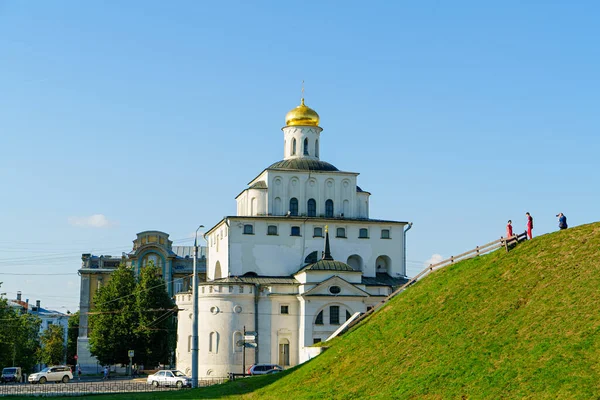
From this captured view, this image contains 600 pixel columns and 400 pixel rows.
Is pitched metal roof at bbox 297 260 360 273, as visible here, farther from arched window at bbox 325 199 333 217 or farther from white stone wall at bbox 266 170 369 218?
arched window at bbox 325 199 333 217

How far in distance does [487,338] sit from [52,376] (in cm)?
4482

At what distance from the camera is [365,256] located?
6881 centimetres

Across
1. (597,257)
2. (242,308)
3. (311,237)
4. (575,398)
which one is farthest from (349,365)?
(311,237)

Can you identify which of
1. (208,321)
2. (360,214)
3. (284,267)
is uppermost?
(360,214)

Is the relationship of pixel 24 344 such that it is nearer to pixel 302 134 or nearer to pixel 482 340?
pixel 302 134

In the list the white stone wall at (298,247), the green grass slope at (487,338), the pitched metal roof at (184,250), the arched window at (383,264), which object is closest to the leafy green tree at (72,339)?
the pitched metal roof at (184,250)

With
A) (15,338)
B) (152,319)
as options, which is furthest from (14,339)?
(152,319)

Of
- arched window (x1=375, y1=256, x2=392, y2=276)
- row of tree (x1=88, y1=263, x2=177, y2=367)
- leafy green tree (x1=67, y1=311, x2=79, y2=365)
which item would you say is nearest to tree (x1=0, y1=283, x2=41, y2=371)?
row of tree (x1=88, y1=263, x2=177, y2=367)

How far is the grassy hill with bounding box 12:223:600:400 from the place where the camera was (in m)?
24.9

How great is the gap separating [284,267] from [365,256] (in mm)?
7222

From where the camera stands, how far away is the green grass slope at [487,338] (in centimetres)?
2488

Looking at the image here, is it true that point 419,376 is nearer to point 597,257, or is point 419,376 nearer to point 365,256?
point 597,257

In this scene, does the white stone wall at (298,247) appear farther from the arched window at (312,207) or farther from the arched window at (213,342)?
the arched window at (213,342)

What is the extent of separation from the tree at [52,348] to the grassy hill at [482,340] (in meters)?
79.2
